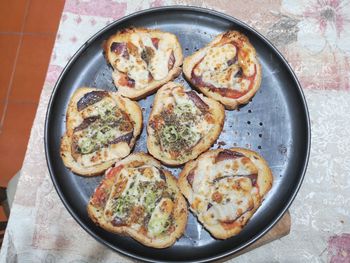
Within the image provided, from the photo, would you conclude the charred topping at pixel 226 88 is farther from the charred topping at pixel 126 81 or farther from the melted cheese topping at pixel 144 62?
the charred topping at pixel 126 81

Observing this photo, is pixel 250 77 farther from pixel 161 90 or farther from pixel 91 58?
pixel 91 58

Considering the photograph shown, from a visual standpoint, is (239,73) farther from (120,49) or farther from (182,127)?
(120,49)

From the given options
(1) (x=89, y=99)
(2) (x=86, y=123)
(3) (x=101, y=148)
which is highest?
(1) (x=89, y=99)

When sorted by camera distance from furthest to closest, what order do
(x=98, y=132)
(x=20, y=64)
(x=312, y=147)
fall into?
(x=20, y=64) < (x=312, y=147) < (x=98, y=132)

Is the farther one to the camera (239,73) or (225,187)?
(239,73)

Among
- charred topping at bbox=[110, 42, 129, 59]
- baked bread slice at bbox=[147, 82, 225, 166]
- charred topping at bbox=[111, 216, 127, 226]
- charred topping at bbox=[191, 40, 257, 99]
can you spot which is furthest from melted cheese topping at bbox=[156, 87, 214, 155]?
charred topping at bbox=[111, 216, 127, 226]

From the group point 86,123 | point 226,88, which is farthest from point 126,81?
point 226,88

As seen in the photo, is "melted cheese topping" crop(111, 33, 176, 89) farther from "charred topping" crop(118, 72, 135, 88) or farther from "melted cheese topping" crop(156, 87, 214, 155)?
"melted cheese topping" crop(156, 87, 214, 155)
